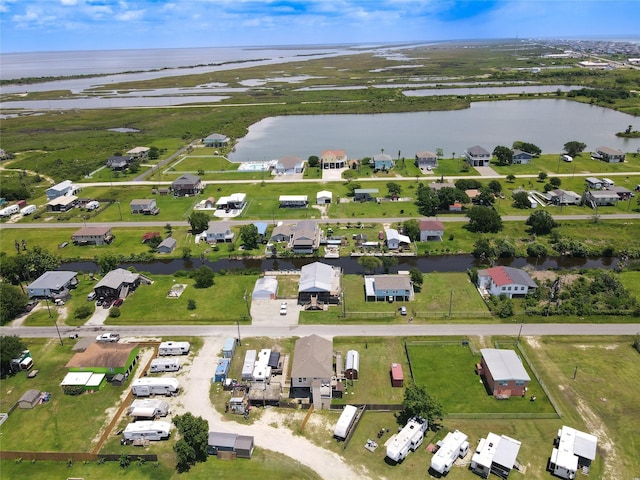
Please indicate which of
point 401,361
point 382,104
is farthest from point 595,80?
point 401,361

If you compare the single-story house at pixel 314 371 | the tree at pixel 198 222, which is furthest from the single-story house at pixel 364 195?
the single-story house at pixel 314 371

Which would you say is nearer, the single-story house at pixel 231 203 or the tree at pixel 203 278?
the tree at pixel 203 278

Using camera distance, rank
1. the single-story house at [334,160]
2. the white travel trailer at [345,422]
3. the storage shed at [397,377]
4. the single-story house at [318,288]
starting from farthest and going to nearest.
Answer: the single-story house at [334,160]
the single-story house at [318,288]
the storage shed at [397,377]
the white travel trailer at [345,422]

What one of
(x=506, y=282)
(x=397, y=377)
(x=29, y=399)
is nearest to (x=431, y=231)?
(x=506, y=282)

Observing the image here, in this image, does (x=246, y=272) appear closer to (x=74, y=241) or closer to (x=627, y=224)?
(x=74, y=241)

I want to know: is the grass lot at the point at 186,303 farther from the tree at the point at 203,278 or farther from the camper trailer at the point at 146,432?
the camper trailer at the point at 146,432

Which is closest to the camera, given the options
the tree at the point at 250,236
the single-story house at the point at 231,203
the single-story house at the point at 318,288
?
the single-story house at the point at 318,288

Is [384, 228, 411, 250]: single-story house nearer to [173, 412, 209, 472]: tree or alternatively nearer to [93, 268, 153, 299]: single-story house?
[93, 268, 153, 299]: single-story house

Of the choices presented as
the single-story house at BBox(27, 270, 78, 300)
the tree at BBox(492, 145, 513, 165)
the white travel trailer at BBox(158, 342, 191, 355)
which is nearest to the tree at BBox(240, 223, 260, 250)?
the single-story house at BBox(27, 270, 78, 300)
